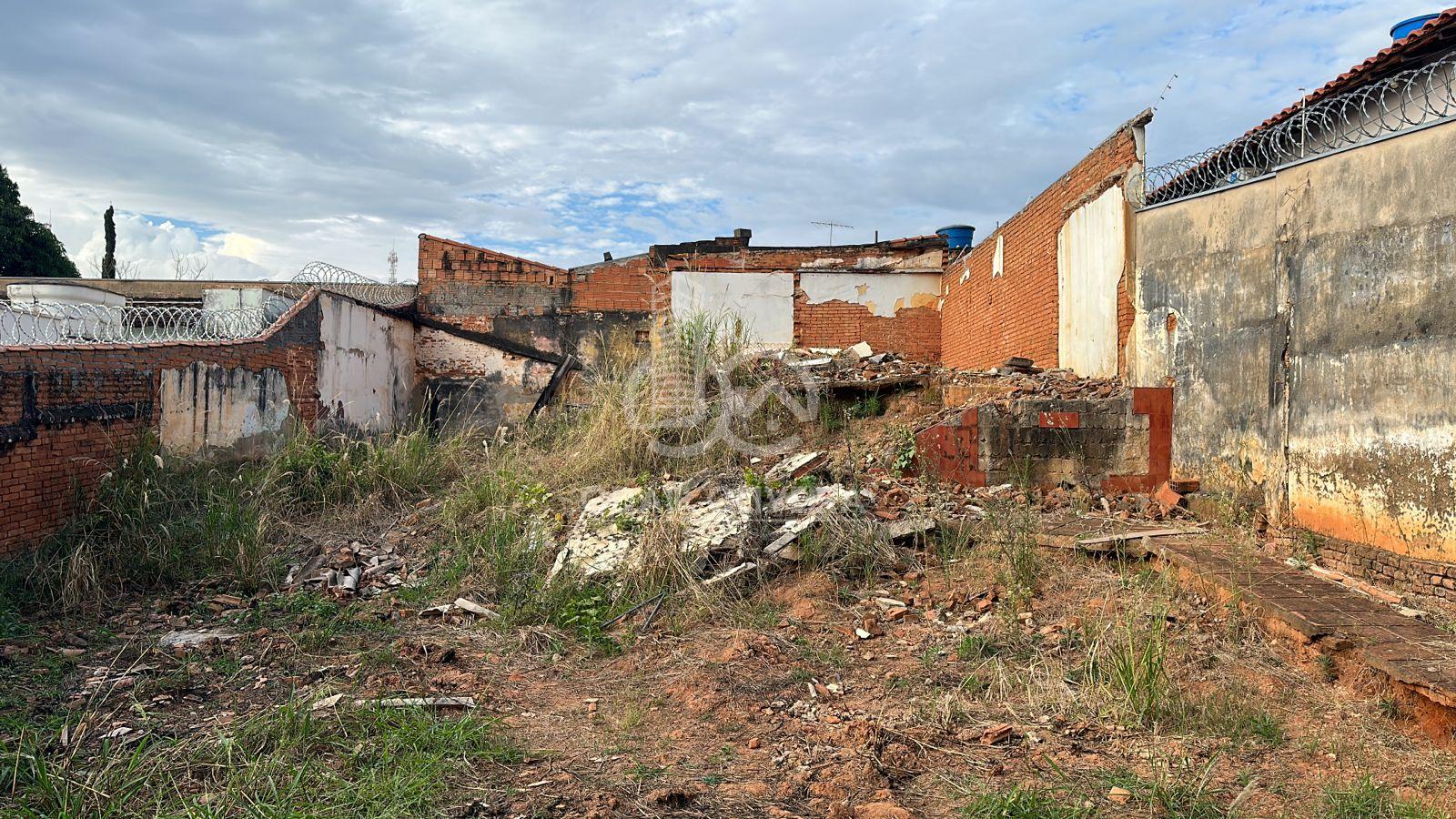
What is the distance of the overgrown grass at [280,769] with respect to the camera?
293 centimetres

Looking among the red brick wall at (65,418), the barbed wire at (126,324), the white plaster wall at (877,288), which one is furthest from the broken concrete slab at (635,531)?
the white plaster wall at (877,288)

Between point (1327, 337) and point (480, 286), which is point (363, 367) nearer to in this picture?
point (480, 286)

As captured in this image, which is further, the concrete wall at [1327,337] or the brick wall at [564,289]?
the brick wall at [564,289]

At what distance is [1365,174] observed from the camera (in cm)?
550

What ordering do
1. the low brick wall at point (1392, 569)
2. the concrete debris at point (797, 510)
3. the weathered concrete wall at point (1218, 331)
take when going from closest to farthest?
the low brick wall at point (1392, 569), the concrete debris at point (797, 510), the weathered concrete wall at point (1218, 331)

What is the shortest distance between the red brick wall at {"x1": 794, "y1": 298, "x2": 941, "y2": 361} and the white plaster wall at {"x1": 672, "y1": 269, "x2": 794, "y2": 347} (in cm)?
25

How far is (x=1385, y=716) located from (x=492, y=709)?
4.14m

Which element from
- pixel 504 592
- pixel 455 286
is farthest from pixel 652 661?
pixel 455 286

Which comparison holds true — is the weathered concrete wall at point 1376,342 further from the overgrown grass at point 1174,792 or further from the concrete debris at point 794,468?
the concrete debris at point 794,468

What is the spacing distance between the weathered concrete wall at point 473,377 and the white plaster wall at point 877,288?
179 inches

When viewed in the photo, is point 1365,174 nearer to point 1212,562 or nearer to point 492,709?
point 1212,562

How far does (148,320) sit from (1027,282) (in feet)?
32.4

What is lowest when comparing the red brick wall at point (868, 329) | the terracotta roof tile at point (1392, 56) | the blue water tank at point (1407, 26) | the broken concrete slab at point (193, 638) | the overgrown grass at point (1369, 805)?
the overgrown grass at point (1369, 805)

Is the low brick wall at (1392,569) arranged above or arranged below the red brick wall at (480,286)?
below
